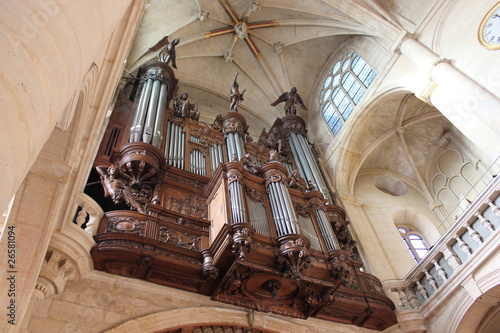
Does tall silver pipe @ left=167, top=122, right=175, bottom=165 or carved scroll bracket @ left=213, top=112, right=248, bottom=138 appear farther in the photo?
carved scroll bracket @ left=213, top=112, right=248, bottom=138

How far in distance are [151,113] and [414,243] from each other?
8.16 meters

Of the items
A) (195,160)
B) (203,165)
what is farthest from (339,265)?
(195,160)

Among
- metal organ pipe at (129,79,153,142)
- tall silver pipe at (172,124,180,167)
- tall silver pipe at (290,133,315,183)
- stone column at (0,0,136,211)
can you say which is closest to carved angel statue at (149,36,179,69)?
metal organ pipe at (129,79,153,142)

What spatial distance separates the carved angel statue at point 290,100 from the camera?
14.8 metres

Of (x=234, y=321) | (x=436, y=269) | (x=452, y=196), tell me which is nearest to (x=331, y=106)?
(x=452, y=196)

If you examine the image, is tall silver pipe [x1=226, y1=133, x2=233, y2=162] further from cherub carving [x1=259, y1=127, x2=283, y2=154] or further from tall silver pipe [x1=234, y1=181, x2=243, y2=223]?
tall silver pipe [x1=234, y1=181, x2=243, y2=223]

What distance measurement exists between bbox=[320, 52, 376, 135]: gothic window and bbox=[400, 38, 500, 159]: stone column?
9.88 ft

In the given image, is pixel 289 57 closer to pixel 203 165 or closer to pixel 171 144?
pixel 171 144

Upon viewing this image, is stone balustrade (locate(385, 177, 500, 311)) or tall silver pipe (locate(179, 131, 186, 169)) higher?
tall silver pipe (locate(179, 131, 186, 169))

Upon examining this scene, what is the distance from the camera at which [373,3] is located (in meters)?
12.0

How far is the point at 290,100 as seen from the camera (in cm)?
1504

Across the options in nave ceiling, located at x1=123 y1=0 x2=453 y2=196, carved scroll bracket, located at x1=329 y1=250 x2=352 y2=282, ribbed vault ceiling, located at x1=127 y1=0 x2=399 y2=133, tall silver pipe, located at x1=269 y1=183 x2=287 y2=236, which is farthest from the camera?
ribbed vault ceiling, located at x1=127 y1=0 x2=399 y2=133

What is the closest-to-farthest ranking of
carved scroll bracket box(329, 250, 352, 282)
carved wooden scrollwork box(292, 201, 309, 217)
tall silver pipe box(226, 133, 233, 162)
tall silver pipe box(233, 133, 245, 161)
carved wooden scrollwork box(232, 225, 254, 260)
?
1. carved wooden scrollwork box(232, 225, 254, 260)
2. carved scroll bracket box(329, 250, 352, 282)
3. carved wooden scrollwork box(292, 201, 309, 217)
4. tall silver pipe box(226, 133, 233, 162)
5. tall silver pipe box(233, 133, 245, 161)

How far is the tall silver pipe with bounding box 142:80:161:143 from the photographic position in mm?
9125
